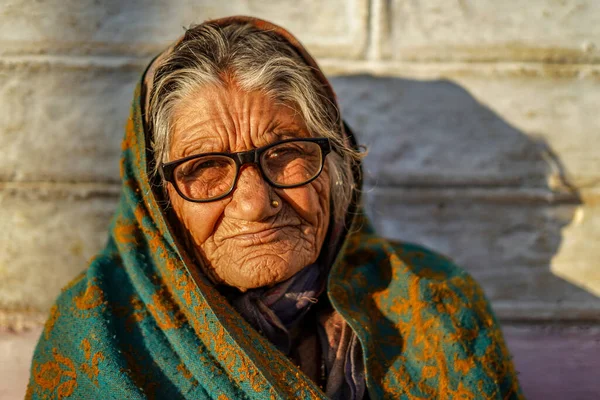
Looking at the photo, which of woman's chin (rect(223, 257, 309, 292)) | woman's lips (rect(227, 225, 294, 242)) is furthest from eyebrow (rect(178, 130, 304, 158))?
woman's chin (rect(223, 257, 309, 292))

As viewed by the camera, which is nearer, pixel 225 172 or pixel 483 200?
pixel 225 172

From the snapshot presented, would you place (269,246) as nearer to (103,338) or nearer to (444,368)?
(103,338)

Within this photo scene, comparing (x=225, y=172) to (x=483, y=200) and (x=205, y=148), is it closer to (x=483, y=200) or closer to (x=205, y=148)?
(x=205, y=148)

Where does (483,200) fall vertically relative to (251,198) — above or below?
below

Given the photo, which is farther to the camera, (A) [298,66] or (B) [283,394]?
(A) [298,66]

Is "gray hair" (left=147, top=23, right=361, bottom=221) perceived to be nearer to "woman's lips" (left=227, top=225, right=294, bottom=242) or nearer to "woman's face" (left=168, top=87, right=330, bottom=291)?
"woman's face" (left=168, top=87, right=330, bottom=291)

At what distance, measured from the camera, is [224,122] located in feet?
5.22

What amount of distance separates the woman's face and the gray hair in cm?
3

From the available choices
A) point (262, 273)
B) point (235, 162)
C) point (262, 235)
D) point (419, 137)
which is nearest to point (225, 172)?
point (235, 162)

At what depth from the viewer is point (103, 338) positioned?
1.51 meters

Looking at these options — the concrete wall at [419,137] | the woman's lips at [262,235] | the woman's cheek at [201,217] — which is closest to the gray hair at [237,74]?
the woman's cheek at [201,217]

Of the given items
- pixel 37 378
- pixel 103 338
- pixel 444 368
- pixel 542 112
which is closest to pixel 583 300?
pixel 542 112

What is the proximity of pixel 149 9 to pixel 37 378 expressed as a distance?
155cm

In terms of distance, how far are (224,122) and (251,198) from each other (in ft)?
0.83
